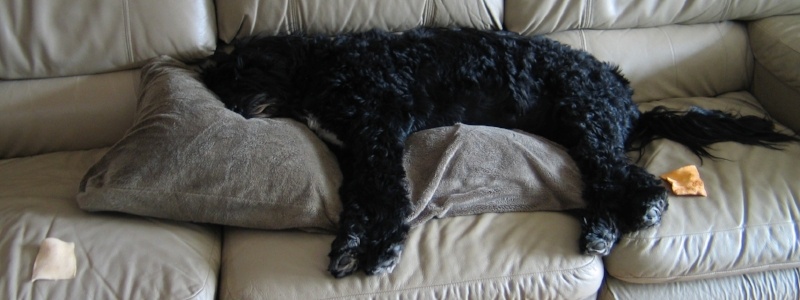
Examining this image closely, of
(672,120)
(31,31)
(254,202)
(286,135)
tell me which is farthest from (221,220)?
(672,120)

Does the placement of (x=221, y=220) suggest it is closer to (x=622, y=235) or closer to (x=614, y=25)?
(x=622, y=235)

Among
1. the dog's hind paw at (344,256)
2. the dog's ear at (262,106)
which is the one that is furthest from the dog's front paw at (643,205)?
the dog's ear at (262,106)

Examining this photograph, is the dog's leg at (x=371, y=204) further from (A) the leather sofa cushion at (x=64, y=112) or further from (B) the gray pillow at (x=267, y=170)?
(A) the leather sofa cushion at (x=64, y=112)

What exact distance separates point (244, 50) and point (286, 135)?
14.2 inches

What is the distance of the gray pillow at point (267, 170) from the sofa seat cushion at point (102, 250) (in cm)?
5

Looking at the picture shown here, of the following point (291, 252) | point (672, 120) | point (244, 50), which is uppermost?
point (244, 50)

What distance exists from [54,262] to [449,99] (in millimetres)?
1060

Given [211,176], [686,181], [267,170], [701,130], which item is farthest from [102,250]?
[701,130]

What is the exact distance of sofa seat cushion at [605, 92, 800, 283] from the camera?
1.40 metres

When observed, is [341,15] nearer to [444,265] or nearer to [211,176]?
[211,176]

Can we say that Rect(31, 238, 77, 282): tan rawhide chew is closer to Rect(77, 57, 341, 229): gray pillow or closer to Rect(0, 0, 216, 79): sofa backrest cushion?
Rect(77, 57, 341, 229): gray pillow

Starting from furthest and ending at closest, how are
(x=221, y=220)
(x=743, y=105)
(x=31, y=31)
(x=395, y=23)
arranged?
1. (x=743, y=105)
2. (x=395, y=23)
3. (x=31, y=31)
4. (x=221, y=220)

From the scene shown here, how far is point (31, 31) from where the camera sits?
1670 millimetres

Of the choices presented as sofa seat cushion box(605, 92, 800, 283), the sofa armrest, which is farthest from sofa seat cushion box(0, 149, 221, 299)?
the sofa armrest
